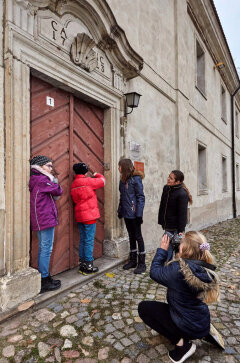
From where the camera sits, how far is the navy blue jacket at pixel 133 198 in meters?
3.52

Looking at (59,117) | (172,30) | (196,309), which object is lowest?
(196,309)

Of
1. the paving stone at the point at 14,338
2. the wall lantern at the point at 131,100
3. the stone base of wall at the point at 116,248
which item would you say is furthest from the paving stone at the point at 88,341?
the wall lantern at the point at 131,100

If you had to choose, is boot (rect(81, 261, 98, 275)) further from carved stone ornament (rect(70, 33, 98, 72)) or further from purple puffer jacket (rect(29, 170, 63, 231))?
carved stone ornament (rect(70, 33, 98, 72))

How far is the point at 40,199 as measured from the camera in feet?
8.49

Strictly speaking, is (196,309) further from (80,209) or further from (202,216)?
Result: (202,216)

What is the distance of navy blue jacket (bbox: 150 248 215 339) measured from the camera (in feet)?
5.29

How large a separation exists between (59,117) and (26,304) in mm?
2304

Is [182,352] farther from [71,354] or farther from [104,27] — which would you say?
[104,27]

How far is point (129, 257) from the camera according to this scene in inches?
157

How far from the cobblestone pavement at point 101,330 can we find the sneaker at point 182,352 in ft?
0.25

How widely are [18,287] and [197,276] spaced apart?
1.75 meters

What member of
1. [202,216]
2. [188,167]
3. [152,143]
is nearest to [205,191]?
[202,216]

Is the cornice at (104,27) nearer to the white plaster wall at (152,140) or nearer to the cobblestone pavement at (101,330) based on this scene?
the white plaster wall at (152,140)

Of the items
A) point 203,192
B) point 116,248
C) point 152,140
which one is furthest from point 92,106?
point 203,192
